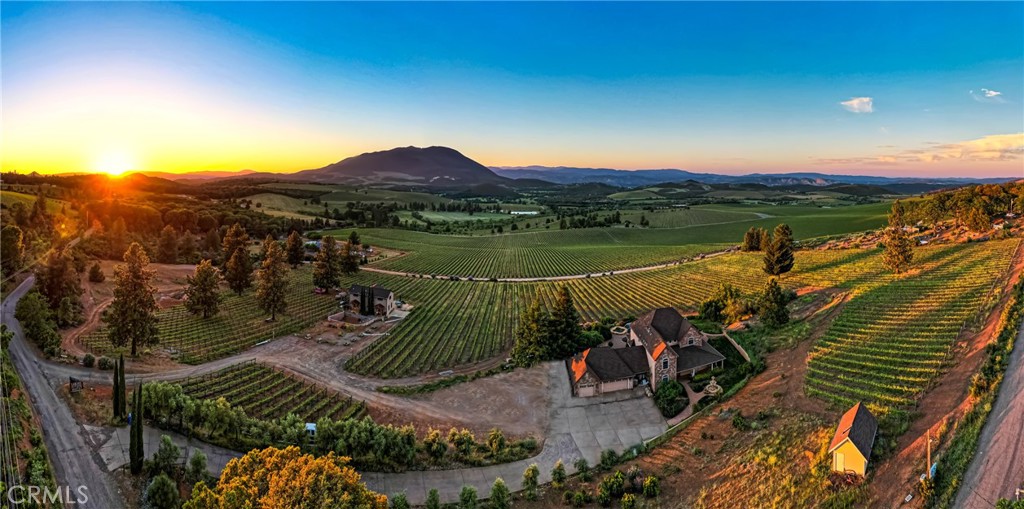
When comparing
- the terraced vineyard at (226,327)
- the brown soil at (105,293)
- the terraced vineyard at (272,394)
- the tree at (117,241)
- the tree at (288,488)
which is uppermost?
the tree at (117,241)

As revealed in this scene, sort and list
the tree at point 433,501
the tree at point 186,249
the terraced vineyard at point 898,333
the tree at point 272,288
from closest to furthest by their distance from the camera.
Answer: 1. the tree at point 433,501
2. the terraced vineyard at point 898,333
3. the tree at point 272,288
4. the tree at point 186,249

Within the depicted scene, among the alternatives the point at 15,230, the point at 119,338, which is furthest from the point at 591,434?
the point at 15,230

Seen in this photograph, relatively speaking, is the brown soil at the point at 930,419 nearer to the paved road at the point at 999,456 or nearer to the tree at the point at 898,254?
the paved road at the point at 999,456

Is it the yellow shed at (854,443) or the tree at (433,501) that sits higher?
the yellow shed at (854,443)

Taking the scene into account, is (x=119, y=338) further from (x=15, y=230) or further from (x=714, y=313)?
(x=714, y=313)

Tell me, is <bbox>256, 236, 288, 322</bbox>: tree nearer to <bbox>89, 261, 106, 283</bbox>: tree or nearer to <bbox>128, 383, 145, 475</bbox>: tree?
<bbox>89, 261, 106, 283</bbox>: tree

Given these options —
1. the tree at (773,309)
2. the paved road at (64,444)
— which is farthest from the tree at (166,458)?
the tree at (773,309)

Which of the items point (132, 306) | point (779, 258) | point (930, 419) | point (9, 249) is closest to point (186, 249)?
point (9, 249)
